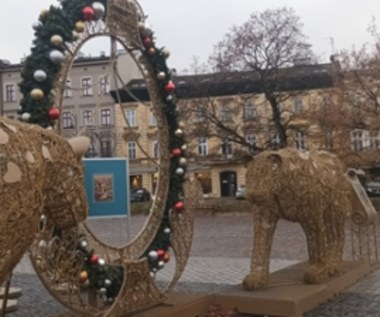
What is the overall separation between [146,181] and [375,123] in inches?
584

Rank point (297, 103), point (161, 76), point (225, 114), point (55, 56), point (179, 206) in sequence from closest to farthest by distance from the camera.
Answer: point (55, 56)
point (179, 206)
point (161, 76)
point (225, 114)
point (297, 103)

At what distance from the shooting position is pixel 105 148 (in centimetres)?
704

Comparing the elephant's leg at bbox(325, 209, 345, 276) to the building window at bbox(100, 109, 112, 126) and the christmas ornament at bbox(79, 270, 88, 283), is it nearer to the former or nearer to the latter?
the building window at bbox(100, 109, 112, 126)

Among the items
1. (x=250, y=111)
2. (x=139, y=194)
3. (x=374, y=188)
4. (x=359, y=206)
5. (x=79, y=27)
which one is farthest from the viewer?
(x=374, y=188)

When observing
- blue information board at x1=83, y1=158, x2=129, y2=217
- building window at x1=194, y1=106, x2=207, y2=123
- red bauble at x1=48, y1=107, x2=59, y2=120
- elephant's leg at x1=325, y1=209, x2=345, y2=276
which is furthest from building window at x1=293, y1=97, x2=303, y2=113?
red bauble at x1=48, y1=107, x2=59, y2=120

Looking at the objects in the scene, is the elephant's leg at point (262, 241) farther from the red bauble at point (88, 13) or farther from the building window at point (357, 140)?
the building window at point (357, 140)

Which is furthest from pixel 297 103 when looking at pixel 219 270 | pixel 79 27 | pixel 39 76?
pixel 39 76

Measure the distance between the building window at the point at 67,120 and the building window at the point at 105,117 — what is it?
77 centimetres

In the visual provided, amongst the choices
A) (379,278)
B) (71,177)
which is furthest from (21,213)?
(379,278)

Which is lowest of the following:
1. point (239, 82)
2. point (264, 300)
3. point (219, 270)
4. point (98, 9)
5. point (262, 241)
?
point (219, 270)

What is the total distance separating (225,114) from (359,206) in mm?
16100

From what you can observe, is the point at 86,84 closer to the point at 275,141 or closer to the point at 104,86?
the point at 104,86

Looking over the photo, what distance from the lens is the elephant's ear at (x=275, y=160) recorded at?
21.4 ft

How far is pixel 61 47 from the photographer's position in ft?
16.9
